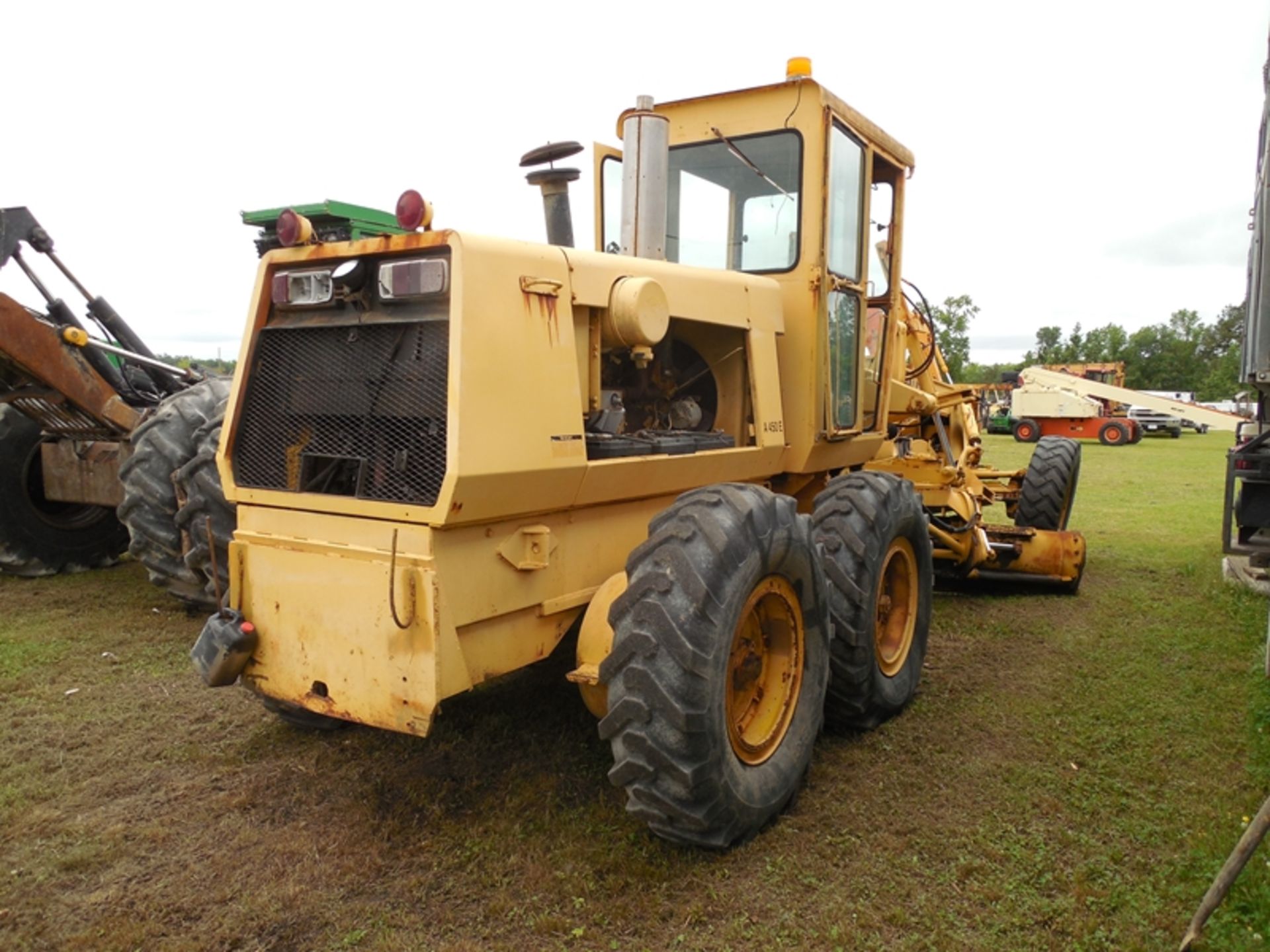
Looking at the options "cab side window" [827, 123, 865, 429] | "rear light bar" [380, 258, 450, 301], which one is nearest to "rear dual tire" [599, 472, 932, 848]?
"cab side window" [827, 123, 865, 429]

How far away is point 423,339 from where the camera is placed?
3.20m

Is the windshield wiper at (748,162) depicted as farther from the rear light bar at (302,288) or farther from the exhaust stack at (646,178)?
the rear light bar at (302,288)

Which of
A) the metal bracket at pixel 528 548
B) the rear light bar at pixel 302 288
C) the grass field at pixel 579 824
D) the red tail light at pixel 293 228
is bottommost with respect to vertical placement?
the grass field at pixel 579 824

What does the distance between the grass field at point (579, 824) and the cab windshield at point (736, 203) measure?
7.27 feet

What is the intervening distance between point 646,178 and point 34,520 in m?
5.84

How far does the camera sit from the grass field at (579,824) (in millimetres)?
2846

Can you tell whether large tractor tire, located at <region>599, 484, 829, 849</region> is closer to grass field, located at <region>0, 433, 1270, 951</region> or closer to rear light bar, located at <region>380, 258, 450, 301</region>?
grass field, located at <region>0, 433, 1270, 951</region>

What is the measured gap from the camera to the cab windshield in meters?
4.69

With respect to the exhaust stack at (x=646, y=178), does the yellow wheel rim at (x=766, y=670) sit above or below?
below

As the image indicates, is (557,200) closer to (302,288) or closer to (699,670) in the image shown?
(302,288)

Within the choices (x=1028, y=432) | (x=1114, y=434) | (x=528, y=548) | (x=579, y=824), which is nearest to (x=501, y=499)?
(x=528, y=548)

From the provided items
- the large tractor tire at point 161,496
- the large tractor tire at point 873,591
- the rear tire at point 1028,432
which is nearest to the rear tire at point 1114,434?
the rear tire at point 1028,432

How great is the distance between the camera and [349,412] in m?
3.39

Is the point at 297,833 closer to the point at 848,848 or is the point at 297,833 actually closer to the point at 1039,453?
the point at 848,848
